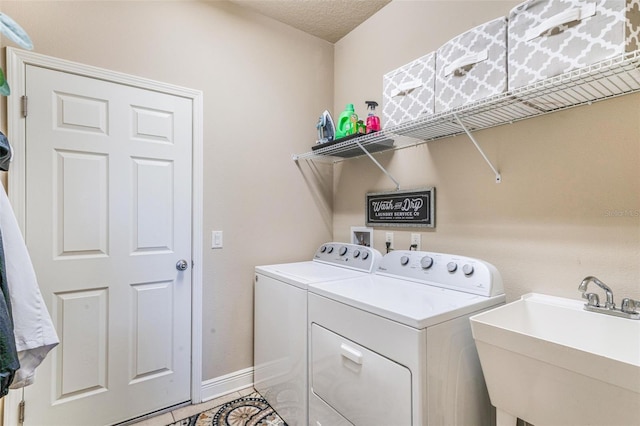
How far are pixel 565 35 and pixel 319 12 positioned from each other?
173 cm

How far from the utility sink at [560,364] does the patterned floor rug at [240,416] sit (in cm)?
134

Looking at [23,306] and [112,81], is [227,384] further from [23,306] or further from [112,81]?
[112,81]

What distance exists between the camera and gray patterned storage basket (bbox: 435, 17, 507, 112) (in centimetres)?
133

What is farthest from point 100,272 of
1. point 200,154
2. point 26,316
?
point 200,154

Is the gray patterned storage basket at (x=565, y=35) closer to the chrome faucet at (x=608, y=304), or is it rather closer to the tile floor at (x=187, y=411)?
the chrome faucet at (x=608, y=304)

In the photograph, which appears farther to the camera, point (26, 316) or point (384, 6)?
point (384, 6)

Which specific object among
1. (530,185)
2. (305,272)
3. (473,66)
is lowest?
(305,272)

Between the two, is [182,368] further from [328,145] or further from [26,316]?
[328,145]

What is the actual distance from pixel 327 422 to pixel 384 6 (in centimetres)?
266

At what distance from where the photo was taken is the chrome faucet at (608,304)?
1.11m

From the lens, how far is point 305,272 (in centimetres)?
201

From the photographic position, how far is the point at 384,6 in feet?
7.41

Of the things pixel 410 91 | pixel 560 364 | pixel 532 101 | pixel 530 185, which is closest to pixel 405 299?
pixel 560 364

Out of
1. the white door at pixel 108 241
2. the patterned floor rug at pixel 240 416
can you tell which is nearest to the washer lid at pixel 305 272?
the white door at pixel 108 241
